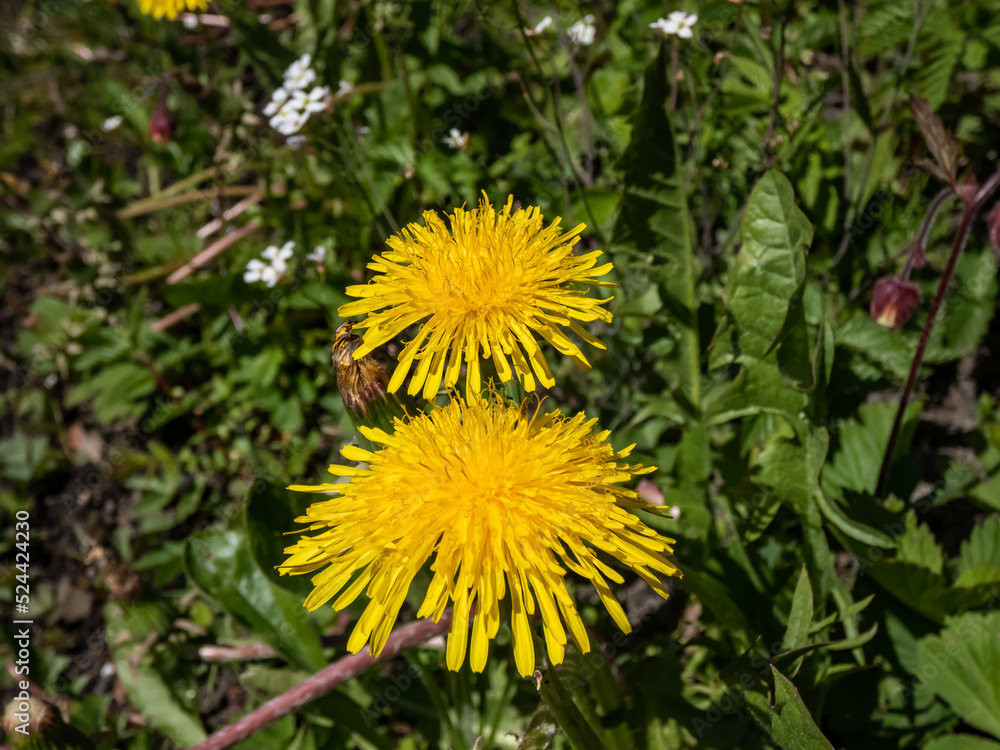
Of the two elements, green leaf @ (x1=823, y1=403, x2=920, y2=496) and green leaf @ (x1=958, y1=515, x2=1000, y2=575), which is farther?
green leaf @ (x1=823, y1=403, x2=920, y2=496)

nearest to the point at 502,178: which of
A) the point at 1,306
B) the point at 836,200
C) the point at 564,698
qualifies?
the point at 836,200

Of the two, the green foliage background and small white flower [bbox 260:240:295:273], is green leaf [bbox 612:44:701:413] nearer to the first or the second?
the green foliage background

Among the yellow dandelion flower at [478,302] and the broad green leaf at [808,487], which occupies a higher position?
the yellow dandelion flower at [478,302]

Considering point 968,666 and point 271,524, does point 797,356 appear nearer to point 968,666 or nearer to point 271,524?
point 968,666

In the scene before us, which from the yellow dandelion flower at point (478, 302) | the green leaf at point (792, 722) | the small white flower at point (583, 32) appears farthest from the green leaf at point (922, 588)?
the small white flower at point (583, 32)

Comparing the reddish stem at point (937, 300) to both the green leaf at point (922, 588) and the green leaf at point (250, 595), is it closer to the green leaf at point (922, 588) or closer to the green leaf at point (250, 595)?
the green leaf at point (922, 588)

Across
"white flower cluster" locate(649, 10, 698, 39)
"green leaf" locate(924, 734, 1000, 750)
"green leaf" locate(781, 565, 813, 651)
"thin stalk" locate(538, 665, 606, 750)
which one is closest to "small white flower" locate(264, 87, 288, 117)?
"white flower cluster" locate(649, 10, 698, 39)

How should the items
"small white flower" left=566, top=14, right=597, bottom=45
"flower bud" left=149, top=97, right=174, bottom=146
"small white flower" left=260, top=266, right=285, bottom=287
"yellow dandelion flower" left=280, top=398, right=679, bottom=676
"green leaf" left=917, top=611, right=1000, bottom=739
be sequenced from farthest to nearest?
"flower bud" left=149, top=97, right=174, bottom=146
"small white flower" left=260, top=266, right=285, bottom=287
"small white flower" left=566, top=14, right=597, bottom=45
"green leaf" left=917, top=611, right=1000, bottom=739
"yellow dandelion flower" left=280, top=398, right=679, bottom=676
